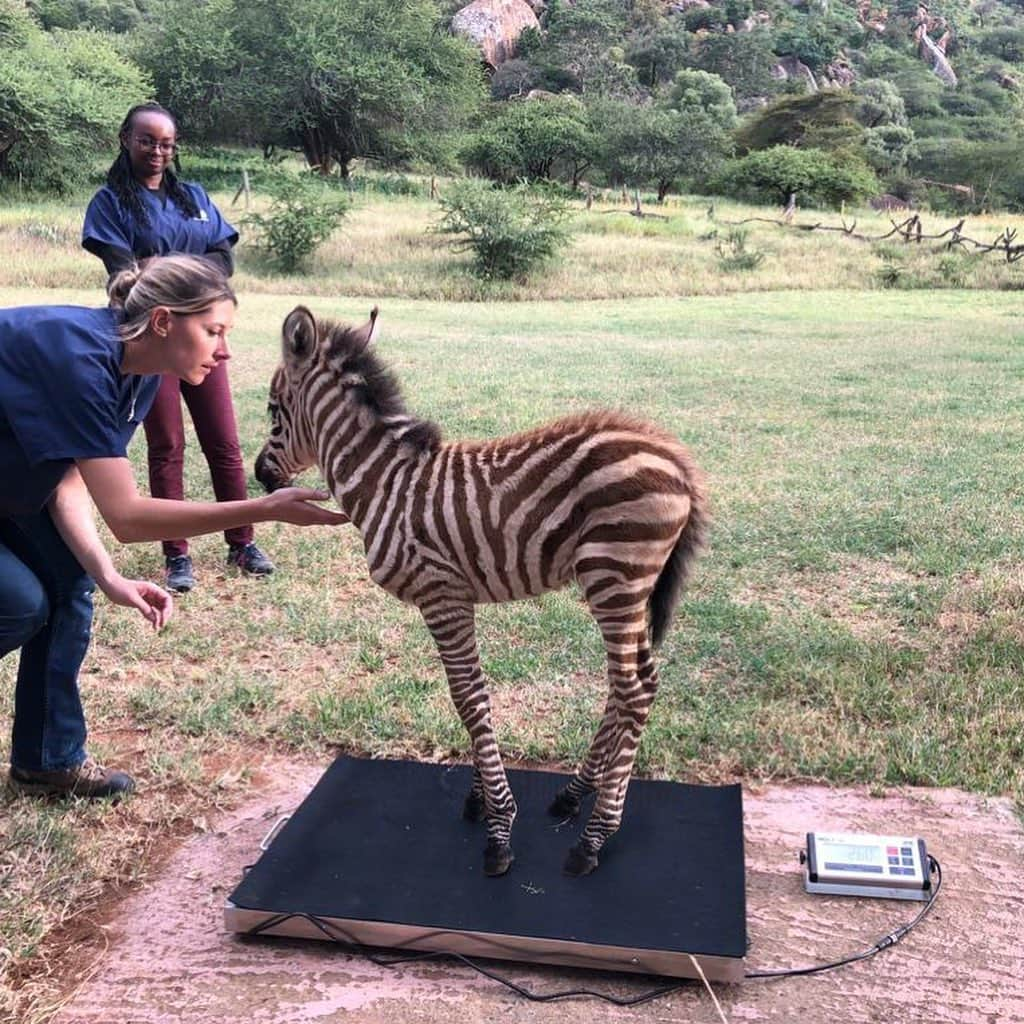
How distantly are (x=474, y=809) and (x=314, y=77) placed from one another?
46026 millimetres

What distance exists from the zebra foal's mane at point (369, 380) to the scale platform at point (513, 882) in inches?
54.1

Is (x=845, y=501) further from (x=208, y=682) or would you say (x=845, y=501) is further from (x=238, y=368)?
(x=238, y=368)

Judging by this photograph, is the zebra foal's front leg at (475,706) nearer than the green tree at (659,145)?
Yes

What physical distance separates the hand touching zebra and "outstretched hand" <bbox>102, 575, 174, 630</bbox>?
26.8 inches

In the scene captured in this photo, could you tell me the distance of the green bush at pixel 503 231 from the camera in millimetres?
22953

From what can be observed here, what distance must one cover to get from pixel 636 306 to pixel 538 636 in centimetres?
1596

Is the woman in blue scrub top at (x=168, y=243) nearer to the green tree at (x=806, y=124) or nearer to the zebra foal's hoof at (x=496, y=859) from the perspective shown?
the zebra foal's hoof at (x=496, y=859)

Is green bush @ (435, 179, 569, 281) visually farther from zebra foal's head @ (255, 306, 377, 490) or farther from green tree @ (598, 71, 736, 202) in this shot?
green tree @ (598, 71, 736, 202)

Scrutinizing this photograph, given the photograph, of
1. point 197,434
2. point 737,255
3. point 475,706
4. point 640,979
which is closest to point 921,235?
point 737,255

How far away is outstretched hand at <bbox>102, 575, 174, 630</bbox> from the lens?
2863 mm

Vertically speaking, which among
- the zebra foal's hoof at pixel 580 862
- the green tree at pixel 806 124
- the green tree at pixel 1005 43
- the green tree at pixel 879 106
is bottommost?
the zebra foal's hoof at pixel 580 862

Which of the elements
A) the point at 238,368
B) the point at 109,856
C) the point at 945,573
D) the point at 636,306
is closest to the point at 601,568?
the point at 109,856

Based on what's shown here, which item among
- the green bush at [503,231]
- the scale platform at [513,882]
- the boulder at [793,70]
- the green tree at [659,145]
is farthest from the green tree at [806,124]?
the scale platform at [513,882]

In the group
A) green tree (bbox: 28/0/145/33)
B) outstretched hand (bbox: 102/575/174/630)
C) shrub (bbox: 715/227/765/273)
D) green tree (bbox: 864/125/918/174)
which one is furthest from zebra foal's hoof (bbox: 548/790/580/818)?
green tree (bbox: 28/0/145/33)
